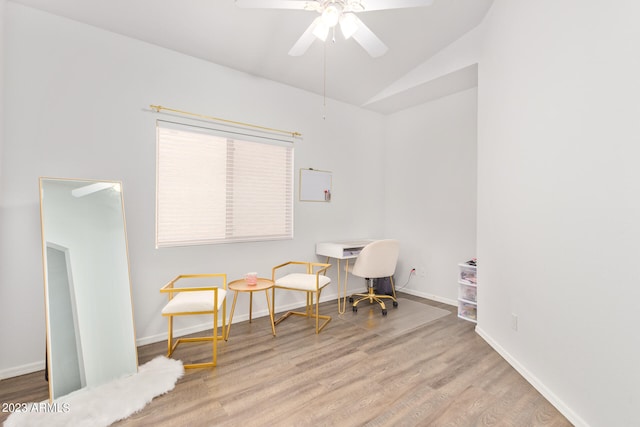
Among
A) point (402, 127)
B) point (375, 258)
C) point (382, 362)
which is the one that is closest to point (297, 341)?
point (382, 362)

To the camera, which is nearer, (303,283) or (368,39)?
(368,39)

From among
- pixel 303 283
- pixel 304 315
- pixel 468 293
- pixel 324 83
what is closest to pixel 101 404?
pixel 303 283

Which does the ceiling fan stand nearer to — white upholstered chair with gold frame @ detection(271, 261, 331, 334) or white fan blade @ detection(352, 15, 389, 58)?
white fan blade @ detection(352, 15, 389, 58)

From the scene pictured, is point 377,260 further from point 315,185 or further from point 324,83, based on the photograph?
point 324,83

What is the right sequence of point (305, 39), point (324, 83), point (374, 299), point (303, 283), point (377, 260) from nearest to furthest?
1. point (305, 39)
2. point (303, 283)
3. point (377, 260)
4. point (324, 83)
5. point (374, 299)

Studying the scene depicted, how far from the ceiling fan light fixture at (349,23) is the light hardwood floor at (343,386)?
2426mm

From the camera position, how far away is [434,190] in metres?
4.26

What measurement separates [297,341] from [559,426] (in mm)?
1932

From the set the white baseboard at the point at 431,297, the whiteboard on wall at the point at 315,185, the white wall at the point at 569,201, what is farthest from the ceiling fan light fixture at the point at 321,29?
the white baseboard at the point at 431,297

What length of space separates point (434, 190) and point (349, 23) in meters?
2.81

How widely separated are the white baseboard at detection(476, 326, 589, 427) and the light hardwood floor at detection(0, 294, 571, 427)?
1.5 inches

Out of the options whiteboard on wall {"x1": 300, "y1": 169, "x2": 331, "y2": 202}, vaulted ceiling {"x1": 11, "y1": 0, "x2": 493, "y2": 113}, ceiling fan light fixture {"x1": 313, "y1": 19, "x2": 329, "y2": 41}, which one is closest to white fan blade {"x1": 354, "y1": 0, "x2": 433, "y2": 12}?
ceiling fan light fixture {"x1": 313, "y1": 19, "x2": 329, "y2": 41}

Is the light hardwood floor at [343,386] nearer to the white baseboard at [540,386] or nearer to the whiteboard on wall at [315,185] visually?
the white baseboard at [540,386]

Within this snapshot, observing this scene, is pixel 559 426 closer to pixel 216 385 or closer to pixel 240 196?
pixel 216 385
